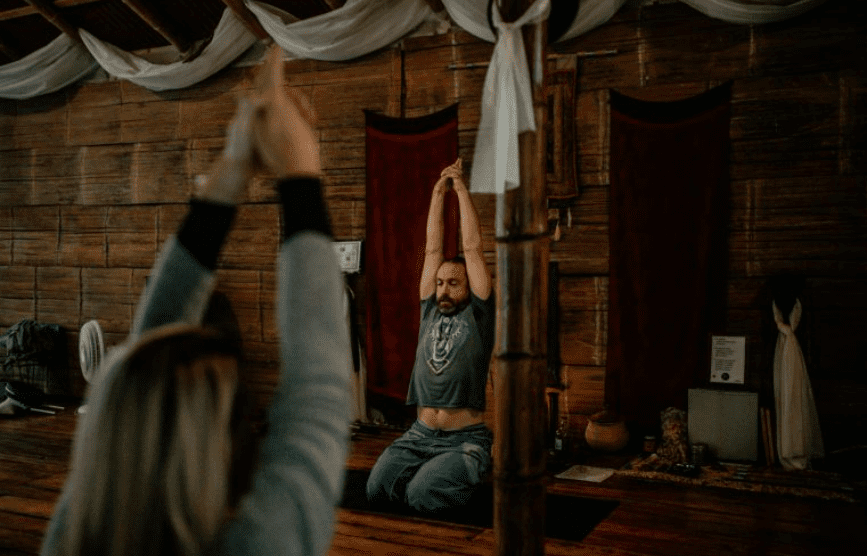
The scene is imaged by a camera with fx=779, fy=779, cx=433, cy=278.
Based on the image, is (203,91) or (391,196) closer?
(391,196)

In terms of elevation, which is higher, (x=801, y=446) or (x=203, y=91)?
(x=203, y=91)

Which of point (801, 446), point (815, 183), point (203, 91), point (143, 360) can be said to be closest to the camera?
point (143, 360)

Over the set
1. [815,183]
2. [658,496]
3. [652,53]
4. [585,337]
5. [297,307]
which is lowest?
[658,496]

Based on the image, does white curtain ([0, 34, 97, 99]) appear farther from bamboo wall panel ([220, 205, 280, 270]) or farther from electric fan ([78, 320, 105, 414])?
electric fan ([78, 320, 105, 414])

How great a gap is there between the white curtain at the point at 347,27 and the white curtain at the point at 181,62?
15.4 inches

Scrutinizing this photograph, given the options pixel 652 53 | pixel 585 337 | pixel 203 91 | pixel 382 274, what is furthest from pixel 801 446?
pixel 203 91

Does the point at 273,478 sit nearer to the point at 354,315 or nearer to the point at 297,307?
the point at 297,307

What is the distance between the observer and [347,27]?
20.3ft

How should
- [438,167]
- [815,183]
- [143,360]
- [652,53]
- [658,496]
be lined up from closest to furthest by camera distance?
1. [143,360]
2. [658,496]
3. [815,183]
4. [652,53]
5. [438,167]

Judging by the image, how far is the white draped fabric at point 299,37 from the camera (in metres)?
5.48

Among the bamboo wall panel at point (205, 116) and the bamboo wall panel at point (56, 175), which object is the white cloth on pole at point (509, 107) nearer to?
the bamboo wall panel at point (205, 116)

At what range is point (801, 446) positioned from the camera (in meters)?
4.88

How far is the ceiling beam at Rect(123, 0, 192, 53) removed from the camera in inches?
255

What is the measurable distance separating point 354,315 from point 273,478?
17.7 feet
